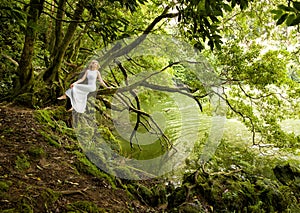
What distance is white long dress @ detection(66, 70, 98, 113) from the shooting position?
14.9 ft

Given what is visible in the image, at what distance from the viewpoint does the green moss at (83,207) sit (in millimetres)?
2434

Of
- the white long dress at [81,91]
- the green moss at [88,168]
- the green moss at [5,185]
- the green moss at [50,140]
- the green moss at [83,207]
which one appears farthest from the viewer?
the white long dress at [81,91]

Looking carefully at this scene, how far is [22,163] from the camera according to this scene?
2879 mm

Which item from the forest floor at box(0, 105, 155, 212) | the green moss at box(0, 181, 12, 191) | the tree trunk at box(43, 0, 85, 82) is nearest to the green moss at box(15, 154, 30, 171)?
the forest floor at box(0, 105, 155, 212)

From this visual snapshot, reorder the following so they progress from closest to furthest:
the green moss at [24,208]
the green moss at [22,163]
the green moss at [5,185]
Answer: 1. the green moss at [24,208]
2. the green moss at [5,185]
3. the green moss at [22,163]

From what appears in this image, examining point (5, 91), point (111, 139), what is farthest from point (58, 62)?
point (111, 139)

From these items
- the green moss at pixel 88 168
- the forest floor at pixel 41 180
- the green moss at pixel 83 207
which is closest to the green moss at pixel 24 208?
the forest floor at pixel 41 180

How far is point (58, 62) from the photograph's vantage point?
5035 millimetres

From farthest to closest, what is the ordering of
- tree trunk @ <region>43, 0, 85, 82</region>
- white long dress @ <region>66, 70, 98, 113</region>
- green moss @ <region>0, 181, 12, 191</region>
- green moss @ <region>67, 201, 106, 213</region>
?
tree trunk @ <region>43, 0, 85, 82</region> < white long dress @ <region>66, 70, 98, 113</region> < green moss @ <region>67, 201, 106, 213</region> < green moss @ <region>0, 181, 12, 191</region>

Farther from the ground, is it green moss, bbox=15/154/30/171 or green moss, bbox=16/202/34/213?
green moss, bbox=15/154/30/171

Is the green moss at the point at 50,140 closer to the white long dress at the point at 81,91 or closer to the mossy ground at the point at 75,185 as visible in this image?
the mossy ground at the point at 75,185

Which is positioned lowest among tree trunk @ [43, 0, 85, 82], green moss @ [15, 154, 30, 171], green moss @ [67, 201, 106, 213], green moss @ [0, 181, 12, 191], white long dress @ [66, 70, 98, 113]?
green moss @ [67, 201, 106, 213]

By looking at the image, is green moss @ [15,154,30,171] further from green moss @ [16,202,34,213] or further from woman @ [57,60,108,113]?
woman @ [57,60,108,113]

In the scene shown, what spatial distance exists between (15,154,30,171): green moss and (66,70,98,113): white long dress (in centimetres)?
170
